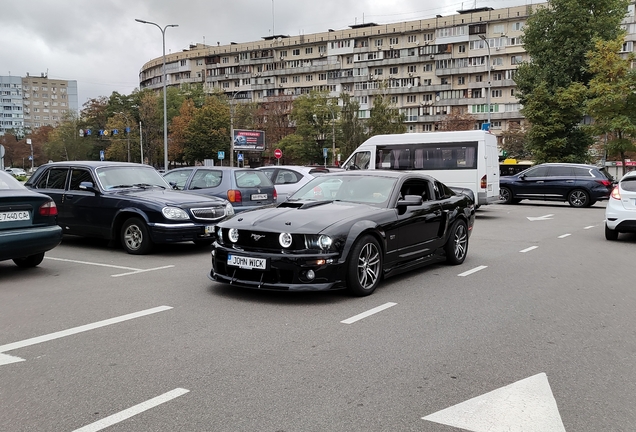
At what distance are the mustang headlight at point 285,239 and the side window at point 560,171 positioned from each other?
65.3 feet

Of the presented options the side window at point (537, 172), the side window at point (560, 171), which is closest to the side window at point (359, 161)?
the side window at point (537, 172)

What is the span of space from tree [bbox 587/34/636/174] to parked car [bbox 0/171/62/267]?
30.7m

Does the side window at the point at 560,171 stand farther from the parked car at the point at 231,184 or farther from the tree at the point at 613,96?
the parked car at the point at 231,184

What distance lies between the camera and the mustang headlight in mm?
6465

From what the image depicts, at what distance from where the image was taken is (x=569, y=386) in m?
4.11

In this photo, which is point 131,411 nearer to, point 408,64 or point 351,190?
point 351,190

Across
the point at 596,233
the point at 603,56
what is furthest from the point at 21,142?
the point at 596,233

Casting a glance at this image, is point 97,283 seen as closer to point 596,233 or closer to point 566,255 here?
point 566,255

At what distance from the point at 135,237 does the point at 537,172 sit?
18.6m

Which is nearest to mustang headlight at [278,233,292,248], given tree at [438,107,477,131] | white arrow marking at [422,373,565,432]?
white arrow marking at [422,373,565,432]

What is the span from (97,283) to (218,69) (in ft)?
352

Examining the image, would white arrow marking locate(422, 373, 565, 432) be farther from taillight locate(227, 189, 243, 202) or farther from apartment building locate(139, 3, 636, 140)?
apartment building locate(139, 3, 636, 140)

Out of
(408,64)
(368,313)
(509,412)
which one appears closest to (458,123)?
(408,64)

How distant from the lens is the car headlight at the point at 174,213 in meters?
10.0
